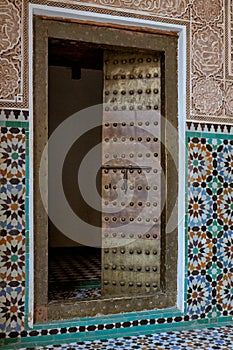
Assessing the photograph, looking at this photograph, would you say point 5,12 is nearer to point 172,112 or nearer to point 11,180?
point 11,180

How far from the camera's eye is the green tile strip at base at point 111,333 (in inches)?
105

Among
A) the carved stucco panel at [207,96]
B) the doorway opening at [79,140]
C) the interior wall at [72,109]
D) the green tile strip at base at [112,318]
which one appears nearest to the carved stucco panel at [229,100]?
the carved stucco panel at [207,96]

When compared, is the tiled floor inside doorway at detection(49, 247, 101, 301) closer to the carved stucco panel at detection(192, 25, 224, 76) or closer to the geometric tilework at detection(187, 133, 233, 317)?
the geometric tilework at detection(187, 133, 233, 317)

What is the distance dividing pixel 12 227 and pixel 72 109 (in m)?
3.63

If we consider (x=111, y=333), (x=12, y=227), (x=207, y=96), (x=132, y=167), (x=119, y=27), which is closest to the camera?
(x=12, y=227)

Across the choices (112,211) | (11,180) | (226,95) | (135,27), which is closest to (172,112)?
(226,95)

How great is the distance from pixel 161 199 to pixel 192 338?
91 centimetres

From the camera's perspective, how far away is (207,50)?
315 cm

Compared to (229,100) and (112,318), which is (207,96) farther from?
(112,318)

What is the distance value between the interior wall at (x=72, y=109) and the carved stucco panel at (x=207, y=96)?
9.64 feet

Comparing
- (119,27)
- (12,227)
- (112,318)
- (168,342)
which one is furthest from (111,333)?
(119,27)

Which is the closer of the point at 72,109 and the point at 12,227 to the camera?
the point at 12,227

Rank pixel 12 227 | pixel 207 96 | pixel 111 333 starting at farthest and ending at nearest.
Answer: pixel 207 96, pixel 111 333, pixel 12 227

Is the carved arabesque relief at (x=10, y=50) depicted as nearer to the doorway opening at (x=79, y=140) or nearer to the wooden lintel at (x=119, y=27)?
the wooden lintel at (x=119, y=27)
